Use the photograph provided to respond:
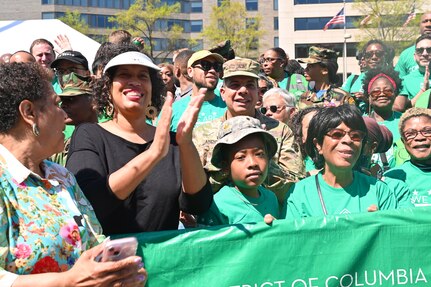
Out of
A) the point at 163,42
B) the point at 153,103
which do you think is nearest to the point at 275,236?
the point at 153,103

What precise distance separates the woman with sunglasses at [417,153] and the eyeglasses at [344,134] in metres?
0.66

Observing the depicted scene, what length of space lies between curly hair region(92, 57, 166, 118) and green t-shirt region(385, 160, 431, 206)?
1867mm

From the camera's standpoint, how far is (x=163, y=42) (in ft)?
245

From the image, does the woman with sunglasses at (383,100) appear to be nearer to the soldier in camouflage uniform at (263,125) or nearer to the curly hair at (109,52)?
the soldier in camouflage uniform at (263,125)

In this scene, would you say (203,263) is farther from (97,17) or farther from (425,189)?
(97,17)

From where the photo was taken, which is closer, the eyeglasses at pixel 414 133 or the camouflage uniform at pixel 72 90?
the camouflage uniform at pixel 72 90

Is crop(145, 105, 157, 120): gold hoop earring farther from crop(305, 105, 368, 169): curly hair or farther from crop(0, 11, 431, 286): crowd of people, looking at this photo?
crop(305, 105, 368, 169): curly hair

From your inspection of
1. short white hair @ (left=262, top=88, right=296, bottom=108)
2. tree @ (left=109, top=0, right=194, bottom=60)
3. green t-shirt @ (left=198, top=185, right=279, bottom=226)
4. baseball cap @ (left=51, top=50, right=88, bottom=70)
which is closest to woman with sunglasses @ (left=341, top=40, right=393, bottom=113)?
short white hair @ (left=262, top=88, right=296, bottom=108)

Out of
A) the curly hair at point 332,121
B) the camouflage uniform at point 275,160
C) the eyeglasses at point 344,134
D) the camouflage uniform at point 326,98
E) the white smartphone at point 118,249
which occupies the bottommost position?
the white smartphone at point 118,249

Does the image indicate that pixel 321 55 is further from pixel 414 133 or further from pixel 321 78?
pixel 414 133

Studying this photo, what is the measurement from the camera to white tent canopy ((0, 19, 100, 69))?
12.9 m

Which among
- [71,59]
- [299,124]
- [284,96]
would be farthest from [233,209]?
[71,59]

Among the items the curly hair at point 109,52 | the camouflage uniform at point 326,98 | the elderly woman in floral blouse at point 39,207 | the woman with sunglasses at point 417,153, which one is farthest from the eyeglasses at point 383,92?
the elderly woman in floral blouse at point 39,207

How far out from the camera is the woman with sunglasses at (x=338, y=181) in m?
4.29
